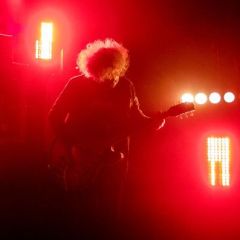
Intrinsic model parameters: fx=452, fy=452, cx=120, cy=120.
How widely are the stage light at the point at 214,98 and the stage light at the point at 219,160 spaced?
1.30 feet

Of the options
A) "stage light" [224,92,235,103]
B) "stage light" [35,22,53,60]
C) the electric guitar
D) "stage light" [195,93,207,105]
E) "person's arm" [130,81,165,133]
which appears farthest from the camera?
"stage light" [35,22,53,60]

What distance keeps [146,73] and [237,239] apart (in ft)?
8.29

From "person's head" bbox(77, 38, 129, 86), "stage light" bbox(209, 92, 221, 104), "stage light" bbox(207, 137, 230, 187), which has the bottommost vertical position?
"stage light" bbox(207, 137, 230, 187)

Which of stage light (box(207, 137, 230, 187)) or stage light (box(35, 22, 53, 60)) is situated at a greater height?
stage light (box(35, 22, 53, 60))

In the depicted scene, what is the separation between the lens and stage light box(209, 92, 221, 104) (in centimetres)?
472

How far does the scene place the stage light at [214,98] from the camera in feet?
15.5

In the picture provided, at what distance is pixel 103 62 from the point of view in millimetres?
3398

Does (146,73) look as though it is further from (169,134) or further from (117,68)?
(117,68)

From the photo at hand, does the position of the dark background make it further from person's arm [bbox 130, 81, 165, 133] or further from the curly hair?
the curly hair

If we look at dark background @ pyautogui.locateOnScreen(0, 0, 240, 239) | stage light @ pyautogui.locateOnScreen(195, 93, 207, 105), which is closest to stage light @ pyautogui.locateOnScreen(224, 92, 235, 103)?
dark background @ pyautogui.locateOnScreen(0, 0, 240, 239)

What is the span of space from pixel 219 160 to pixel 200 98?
0.69 meters

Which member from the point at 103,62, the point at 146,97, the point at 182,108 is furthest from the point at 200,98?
the point at 103,62

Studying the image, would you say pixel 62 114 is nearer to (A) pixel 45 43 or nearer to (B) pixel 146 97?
(B) pixel 146 97

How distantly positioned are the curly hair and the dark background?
4.71 ft
